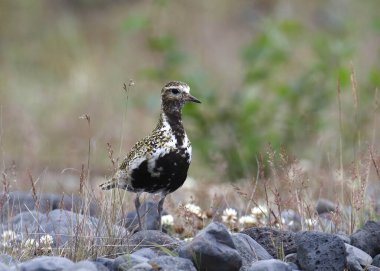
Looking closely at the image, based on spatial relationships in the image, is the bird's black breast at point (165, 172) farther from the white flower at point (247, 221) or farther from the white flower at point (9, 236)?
the white flower at point (9, 236)

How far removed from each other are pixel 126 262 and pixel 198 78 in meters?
5.15

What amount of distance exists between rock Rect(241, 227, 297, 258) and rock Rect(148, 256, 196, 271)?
2.76 feet

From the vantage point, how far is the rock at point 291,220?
6.15 meters

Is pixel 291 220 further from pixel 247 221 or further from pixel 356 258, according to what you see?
pixel 356 258

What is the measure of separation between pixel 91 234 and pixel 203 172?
5782mm

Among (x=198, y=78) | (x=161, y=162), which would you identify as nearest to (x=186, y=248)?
(x=161, y=162)

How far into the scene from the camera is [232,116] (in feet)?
32.5

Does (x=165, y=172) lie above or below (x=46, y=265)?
above

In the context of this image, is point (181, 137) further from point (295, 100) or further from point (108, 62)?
point (108, 62)

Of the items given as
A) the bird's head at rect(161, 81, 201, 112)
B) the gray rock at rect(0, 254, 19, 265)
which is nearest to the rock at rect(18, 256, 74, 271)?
the gray rock at rect(0, 254, 19, 265)

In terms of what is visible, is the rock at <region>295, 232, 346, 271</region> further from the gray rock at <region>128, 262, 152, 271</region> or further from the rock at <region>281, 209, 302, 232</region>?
the rock at <region>281, 209, 302, 232</region>

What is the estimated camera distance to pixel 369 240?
551cm

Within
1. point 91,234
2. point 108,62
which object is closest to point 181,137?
point 91,234

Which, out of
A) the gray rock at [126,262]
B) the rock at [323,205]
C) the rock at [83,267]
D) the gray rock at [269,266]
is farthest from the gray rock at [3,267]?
the rock at [323,205]
